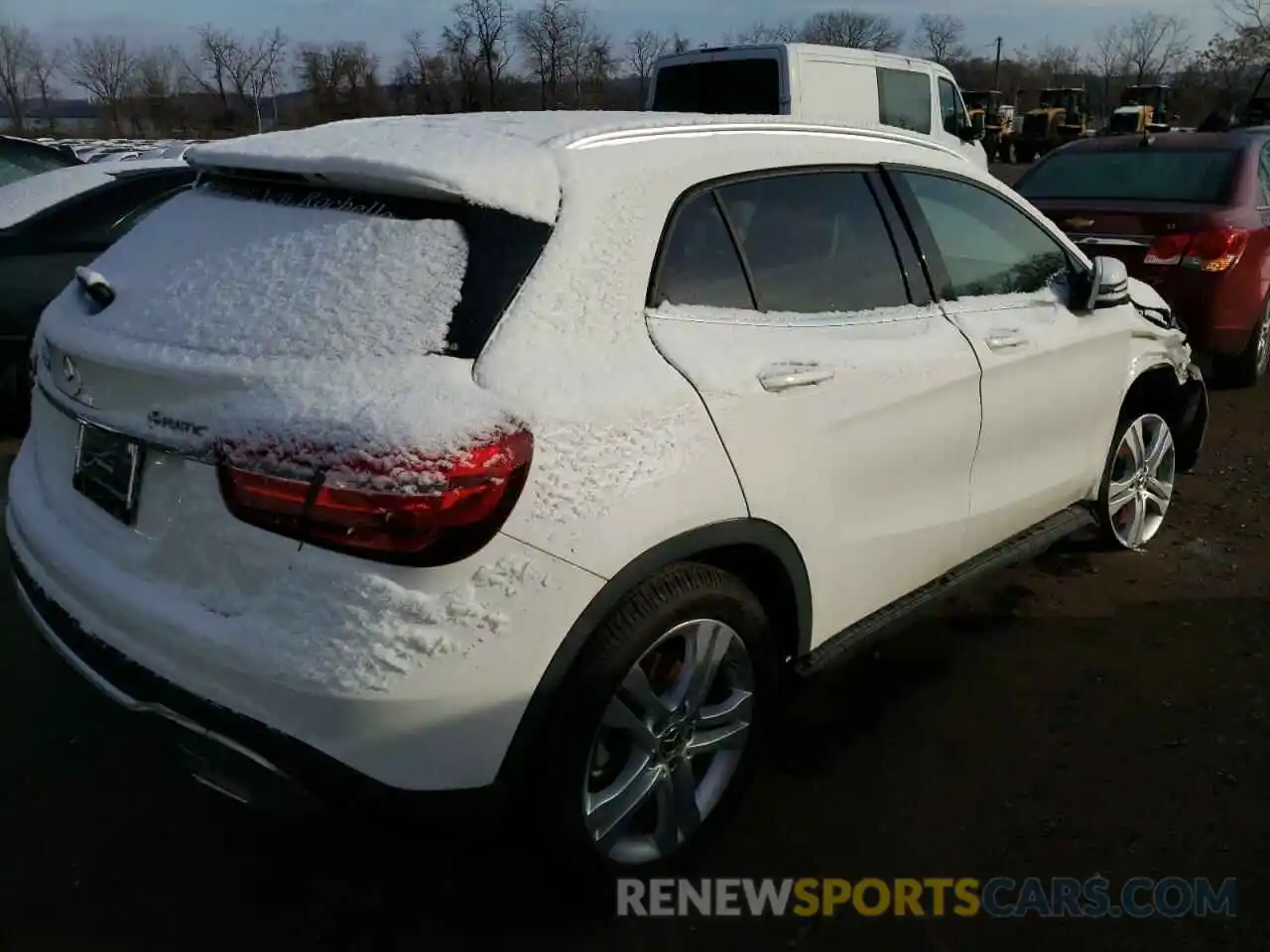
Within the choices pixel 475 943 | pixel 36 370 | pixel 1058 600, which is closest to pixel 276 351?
pixel 36 370

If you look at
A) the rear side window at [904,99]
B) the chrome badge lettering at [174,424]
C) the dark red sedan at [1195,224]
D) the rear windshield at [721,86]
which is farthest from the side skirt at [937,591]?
the rear side window at [904,99]

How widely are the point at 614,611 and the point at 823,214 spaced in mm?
1376

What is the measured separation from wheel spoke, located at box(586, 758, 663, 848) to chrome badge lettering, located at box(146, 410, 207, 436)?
1.12m

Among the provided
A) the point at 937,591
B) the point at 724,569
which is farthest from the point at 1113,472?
the point at 724,569

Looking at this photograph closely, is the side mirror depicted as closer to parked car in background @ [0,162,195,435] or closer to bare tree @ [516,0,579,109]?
parked car in background @ [0,162,195,435]

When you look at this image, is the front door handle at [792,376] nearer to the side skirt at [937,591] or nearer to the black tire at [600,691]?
the black tire at [600,691]

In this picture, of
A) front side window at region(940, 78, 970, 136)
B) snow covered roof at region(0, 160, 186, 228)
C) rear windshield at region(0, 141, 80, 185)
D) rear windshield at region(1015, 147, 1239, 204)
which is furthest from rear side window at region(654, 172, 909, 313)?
front side window at region(940, 78, 970, 136)

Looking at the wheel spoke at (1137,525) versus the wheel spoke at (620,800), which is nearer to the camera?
the wheel spoke at (620,800)

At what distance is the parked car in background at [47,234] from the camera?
230 inches

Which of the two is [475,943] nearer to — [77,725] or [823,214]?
[77,725]

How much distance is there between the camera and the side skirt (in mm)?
2908

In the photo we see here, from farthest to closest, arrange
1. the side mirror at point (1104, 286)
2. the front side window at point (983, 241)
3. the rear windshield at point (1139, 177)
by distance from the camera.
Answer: the rear windshield at point (1139, 177)
the side mirror at point (1104, 286)
the front side window at point (983, 241)

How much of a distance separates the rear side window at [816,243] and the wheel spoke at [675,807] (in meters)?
1.16

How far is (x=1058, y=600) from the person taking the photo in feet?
13.7
